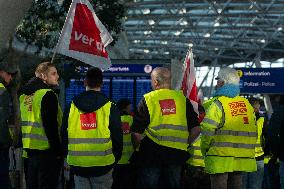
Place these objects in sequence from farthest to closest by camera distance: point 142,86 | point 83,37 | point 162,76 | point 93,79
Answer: point 142,86 < point 83,37 < point 162,76 < point 93,79

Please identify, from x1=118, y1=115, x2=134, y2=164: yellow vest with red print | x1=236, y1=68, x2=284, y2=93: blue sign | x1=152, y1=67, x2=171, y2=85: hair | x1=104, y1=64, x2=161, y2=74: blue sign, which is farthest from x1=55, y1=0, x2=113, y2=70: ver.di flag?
x1=236, y1=68, x2=284, y2=93: blue sign

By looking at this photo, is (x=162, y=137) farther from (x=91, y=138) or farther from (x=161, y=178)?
(x=91, y=138)

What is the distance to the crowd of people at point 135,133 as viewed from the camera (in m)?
6.17

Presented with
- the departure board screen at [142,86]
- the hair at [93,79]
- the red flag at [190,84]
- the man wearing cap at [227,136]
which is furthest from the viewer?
the departure board screen at [142,86]

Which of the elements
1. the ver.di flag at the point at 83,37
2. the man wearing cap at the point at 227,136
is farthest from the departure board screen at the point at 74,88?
the man wearing cap at the point at 227,136

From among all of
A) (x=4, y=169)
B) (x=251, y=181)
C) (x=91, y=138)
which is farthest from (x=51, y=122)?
(x=251, y=181)

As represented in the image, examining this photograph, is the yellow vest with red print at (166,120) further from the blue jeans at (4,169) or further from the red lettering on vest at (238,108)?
the blue jeans at (4,169)

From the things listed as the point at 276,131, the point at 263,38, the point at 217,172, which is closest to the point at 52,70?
the point at 217,172

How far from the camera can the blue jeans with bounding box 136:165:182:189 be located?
6.48m

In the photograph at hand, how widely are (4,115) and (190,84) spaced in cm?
283

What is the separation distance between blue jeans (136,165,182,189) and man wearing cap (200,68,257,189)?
43 cm

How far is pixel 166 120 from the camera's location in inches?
258

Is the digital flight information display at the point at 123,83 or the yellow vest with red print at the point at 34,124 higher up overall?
the digital flight information display at the point at 123,83

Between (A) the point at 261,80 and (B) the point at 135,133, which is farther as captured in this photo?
(A) the point at 261,80
